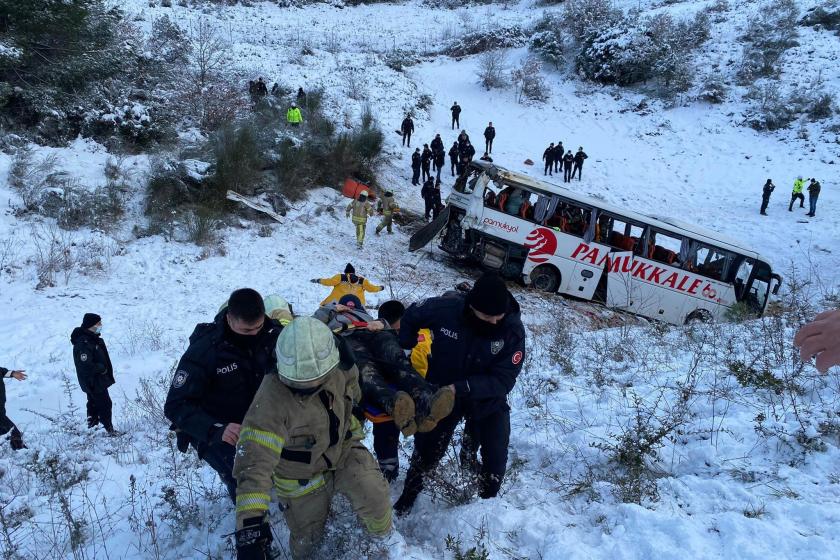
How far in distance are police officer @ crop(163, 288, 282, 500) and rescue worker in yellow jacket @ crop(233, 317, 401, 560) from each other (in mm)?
441

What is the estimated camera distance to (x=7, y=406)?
6.55m

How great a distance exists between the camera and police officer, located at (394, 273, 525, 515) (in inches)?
124

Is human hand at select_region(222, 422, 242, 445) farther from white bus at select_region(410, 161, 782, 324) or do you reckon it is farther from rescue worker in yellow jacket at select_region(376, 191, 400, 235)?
rescue worker in yellow jacket at select_region(376, 191, 400, 235)

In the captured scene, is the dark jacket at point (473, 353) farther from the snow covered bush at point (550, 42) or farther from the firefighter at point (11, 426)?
the snow covered bush at point (550, 42)

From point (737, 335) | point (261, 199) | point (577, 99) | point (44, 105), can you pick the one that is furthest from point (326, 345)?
point (577, 99)

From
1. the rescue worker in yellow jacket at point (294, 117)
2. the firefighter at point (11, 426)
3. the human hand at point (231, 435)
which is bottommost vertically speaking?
the firefighter at point (11, 426)

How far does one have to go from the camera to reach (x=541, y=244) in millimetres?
11336

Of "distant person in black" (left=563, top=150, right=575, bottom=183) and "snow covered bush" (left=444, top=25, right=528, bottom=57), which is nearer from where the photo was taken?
"distant person in black" (left=563, top=150, right=575, bottom=183)

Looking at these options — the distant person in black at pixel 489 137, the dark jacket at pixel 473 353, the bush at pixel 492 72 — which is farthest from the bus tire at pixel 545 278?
the bush at pixel 492 72

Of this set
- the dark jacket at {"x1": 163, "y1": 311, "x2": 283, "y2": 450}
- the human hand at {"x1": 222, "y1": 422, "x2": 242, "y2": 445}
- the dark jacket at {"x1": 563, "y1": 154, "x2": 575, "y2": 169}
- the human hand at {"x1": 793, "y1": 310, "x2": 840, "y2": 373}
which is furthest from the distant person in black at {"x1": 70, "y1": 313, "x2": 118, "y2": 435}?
the dark jacket at {"x1": 563, "y1": 154, "x2": 575, "y2": 169}

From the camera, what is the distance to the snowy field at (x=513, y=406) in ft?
A: 10.1

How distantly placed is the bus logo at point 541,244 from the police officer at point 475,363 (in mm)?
8126

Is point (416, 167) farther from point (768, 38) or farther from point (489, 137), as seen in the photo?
point (768, 38)

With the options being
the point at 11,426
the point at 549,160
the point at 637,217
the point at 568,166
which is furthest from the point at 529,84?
the point at 11,426
